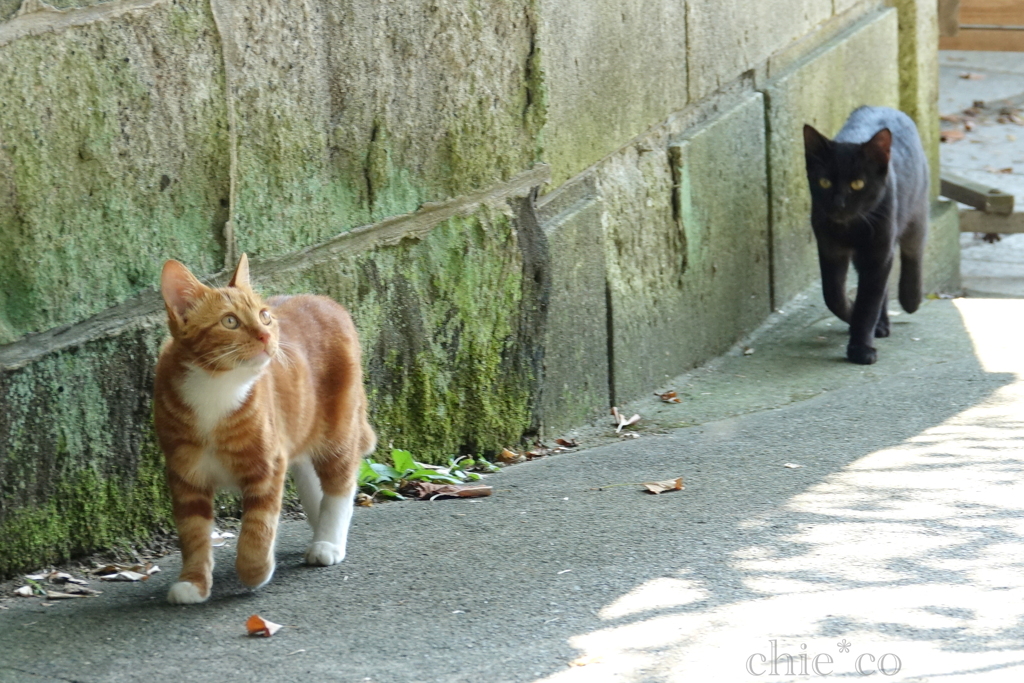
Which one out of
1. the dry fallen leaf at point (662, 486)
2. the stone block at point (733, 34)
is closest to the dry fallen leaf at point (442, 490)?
the dry fallen leaf at point (662, 486)

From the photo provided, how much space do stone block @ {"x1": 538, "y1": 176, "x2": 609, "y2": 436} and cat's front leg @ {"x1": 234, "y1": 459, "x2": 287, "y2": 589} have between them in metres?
1.55

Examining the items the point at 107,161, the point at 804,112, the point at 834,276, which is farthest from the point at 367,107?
the point at 804,112

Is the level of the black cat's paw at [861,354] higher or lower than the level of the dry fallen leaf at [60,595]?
lower

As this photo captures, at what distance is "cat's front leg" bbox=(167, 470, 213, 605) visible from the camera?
2.60 meters

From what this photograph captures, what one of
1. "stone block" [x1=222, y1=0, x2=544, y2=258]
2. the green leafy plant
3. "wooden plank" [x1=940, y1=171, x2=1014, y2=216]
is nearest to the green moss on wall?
"stone block" [x1=222, y1=0, x2=544, y2=258]

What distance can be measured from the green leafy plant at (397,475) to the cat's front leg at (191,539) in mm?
844

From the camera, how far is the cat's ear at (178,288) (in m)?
2.43

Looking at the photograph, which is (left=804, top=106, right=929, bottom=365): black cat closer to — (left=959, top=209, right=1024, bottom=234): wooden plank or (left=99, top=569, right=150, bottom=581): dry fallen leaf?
(left=959, top=209, right=1024, bottom=234): wooden plank

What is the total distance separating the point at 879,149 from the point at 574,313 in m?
1.91

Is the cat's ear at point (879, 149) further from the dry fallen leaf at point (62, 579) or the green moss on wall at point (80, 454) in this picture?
the dry fallen leaf at point (62, 579)

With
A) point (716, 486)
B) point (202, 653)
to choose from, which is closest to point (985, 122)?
point (716, 486)

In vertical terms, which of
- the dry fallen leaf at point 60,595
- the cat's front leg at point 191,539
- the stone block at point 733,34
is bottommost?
the dry fallen leaf at point 60,595

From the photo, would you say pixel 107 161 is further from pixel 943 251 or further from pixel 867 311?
pixel 943 251

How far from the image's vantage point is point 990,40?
9.96 metres
